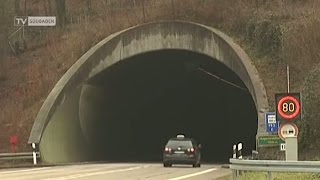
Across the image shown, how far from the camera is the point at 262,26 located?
38.7 m

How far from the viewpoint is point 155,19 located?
4572 centimetres

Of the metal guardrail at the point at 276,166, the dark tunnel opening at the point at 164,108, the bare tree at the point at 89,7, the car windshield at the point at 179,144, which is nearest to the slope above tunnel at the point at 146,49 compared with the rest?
the dark tunnel opening at the point at 164,108

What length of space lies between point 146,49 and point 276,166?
24329 mm

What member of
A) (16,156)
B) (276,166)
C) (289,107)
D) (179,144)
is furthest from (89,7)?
(276,166)

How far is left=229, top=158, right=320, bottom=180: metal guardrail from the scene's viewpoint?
1458cm

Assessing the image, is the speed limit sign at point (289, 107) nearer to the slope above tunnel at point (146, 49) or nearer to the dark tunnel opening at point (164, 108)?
the slope above tunnel at point (146, 49)

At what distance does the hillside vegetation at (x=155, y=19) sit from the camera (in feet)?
110

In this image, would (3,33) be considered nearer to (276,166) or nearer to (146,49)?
(146,49)

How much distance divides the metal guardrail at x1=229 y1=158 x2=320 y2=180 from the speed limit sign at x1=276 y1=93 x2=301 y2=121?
1.49 meters

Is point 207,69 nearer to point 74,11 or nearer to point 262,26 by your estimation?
point 262,26

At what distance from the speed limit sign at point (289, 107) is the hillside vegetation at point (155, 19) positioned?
8911 mm

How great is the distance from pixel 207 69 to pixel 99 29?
7791mm

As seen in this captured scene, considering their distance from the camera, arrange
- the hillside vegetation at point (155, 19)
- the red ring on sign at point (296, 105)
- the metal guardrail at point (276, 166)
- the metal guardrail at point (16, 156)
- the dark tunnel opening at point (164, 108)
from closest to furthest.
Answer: the metal guardrail at point (276, 166) < the red ring on sign at point (296, 105) < the hillside vegetation at point (155, 19) < the metal guardrail at point (16, 156) < the dark tunnel opening at point (164, 108)

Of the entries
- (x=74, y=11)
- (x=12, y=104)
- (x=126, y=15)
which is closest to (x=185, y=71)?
(x=126, y=15)
